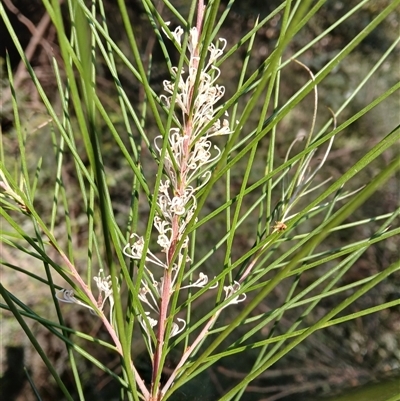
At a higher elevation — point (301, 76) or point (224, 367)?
point (301, 76)

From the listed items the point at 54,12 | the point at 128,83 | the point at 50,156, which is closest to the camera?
the point at 54,12

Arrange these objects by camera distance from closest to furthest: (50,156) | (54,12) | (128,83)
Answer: (54,12), (50,156), (128,83)

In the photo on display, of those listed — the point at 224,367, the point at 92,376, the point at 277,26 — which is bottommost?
the point at 224,367

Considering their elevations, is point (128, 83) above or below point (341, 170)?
above

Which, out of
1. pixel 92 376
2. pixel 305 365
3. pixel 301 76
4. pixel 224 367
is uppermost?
pixel 301 76

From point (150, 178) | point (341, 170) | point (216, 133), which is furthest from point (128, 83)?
point (216, 133)

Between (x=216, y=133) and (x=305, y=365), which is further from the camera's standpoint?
(x=305, y=365)

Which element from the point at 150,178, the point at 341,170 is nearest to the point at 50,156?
the point at 150,178

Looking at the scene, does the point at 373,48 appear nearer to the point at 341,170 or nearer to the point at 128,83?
the point at 341,170

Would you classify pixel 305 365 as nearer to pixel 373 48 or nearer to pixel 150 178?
pixel 150 178
